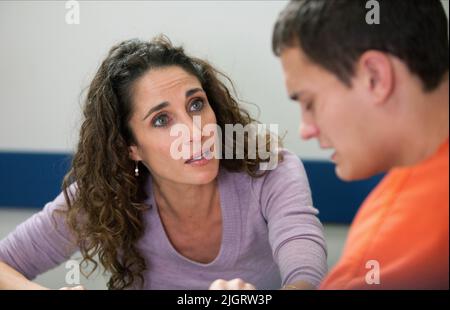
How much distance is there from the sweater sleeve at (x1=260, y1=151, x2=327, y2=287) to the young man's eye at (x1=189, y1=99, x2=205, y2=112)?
207 millimetres

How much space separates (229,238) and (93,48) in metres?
0.48

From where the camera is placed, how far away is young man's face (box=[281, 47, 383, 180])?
64cm

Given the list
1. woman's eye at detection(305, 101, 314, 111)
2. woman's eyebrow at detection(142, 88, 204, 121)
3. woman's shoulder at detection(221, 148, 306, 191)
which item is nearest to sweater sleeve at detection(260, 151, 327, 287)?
woman's shoulder at detection(221, 148, 306, 191)

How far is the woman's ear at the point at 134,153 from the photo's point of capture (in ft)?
3.68

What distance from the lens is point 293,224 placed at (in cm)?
101

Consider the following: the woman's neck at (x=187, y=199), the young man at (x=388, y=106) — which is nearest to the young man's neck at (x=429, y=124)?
the young man at (x=388, y=106)

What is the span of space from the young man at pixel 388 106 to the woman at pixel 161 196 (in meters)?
0.36

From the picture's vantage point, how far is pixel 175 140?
41.1 inches

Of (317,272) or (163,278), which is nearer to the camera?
(317,272)

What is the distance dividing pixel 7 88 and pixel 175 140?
0.35 meters

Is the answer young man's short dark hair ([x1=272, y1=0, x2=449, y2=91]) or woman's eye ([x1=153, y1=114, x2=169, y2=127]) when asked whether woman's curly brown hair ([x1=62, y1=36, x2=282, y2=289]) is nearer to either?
woman's eye ([x1=153, y1=114, x2=169, y2=127])

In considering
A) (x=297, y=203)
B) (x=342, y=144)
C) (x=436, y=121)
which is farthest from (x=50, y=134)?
(x=436, y=121)
